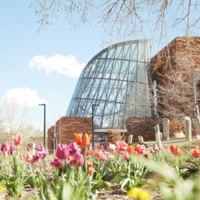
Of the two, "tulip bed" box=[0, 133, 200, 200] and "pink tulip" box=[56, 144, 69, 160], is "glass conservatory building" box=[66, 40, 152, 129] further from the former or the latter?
"pink tulip" box=[56, 144, 69, 160]

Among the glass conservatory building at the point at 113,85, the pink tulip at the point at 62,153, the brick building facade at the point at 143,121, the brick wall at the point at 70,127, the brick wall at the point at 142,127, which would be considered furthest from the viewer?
the glass conservatory building at the point at 113,85

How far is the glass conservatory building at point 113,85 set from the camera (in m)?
37.2

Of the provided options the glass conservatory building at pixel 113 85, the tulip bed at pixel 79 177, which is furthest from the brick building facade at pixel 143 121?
the tulip bed at pixel 79 177

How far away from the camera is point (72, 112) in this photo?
42.0 m

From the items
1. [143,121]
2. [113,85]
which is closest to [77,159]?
[143,121]

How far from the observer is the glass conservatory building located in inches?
1465

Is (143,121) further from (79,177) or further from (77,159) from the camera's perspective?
(77,159)

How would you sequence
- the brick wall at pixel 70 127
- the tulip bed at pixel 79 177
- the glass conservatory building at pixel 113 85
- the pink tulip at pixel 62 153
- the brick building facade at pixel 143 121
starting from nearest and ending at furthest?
1. the tulip bed at pixel 79 177
2. the pink tulip at pixel 62 153
3. the brick building facade at pixel 143 121
4. the brick wall at pixel 70 127
5. the glass conservatory building at pixel 113 85

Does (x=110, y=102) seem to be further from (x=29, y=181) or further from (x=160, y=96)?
(x=29, y=181)

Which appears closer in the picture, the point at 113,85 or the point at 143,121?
the point at 143,121

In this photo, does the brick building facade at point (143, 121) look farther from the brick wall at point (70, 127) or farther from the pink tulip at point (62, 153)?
the pink tulip at point (62, 153)

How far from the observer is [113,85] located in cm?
3981

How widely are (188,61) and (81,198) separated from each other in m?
24.8

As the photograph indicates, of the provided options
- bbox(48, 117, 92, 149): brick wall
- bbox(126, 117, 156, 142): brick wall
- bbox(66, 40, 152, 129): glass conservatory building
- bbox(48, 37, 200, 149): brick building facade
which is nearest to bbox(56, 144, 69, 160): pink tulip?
bbox(48, 37, 200, 149): brick building facade
